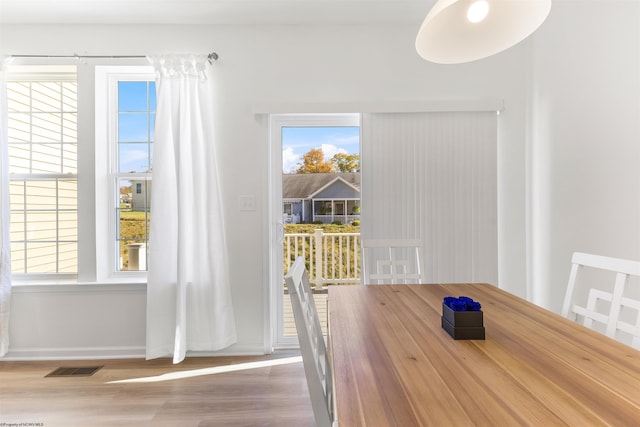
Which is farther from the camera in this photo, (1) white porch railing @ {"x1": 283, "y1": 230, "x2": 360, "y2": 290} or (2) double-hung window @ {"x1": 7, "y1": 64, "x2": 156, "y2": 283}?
(1) white porch railing @ {"x1": 283, "y1": 230, "x2": 360, "y2": 290}

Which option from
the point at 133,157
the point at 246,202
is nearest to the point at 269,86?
the point at 246,202

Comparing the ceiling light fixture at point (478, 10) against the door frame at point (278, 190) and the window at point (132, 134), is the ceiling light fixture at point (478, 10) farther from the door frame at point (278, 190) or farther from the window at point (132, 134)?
the window at point (132, 134)

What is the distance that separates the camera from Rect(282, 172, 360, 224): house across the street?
2869 millimetres

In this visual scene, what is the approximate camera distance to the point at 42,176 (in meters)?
2.80

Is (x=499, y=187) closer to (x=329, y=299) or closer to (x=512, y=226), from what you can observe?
(x=512, y=226)

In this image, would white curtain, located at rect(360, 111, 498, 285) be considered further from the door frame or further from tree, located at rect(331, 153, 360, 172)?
the door frame

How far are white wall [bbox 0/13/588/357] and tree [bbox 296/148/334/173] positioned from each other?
1.08 ft

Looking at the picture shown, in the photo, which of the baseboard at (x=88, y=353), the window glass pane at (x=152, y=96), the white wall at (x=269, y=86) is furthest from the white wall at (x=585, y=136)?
the window glass pane at (x=152, y=96)

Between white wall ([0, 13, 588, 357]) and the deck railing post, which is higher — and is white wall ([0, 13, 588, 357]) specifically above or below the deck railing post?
above

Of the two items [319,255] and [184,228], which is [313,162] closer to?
[319,255]

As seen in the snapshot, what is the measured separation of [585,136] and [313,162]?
1.97 m

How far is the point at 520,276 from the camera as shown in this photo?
2689 mm

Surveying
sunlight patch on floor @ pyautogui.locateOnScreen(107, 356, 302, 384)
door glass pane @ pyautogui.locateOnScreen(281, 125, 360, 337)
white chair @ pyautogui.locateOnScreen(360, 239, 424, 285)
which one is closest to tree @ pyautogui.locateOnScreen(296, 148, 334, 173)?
door glass pane @ pyautogui.locateOnScreen(281, 125, 360, 337)

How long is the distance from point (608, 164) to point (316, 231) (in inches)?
83.8
